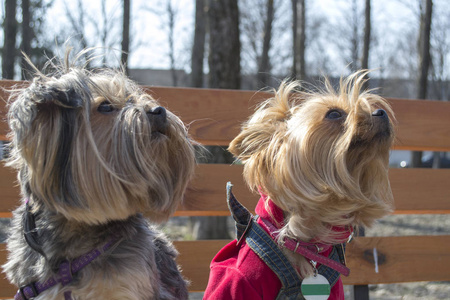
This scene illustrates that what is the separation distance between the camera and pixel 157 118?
193 centimetres

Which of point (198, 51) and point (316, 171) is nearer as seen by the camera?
point (316, 171)

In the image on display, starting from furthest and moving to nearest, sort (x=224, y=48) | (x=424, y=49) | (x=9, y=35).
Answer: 1. (x=424, y=49)
2. (x=9, y=35)
3. (x=224, y=48)

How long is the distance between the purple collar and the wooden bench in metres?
0.84

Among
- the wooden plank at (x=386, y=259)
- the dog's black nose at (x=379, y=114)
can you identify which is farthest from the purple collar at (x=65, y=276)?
the dog's black nose at (x=379, y=114)

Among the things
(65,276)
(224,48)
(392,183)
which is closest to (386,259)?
(392,183)

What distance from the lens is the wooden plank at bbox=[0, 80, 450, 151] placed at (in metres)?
2.95

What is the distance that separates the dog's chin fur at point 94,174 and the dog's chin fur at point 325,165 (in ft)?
1.26

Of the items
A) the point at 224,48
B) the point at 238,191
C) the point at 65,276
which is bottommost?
the point at 65,276

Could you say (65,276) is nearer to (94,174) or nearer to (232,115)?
(94,174)

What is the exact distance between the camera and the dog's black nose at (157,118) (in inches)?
75.9

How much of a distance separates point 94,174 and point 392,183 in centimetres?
216

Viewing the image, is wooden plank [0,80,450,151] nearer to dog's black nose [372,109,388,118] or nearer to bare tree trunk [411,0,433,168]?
dog's black nose [372,109,388,118]

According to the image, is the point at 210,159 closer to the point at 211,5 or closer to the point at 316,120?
the point at 211,5

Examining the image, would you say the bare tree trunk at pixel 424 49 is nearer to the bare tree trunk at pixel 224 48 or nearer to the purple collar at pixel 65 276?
the bare tree trunk at pixel 224 48
